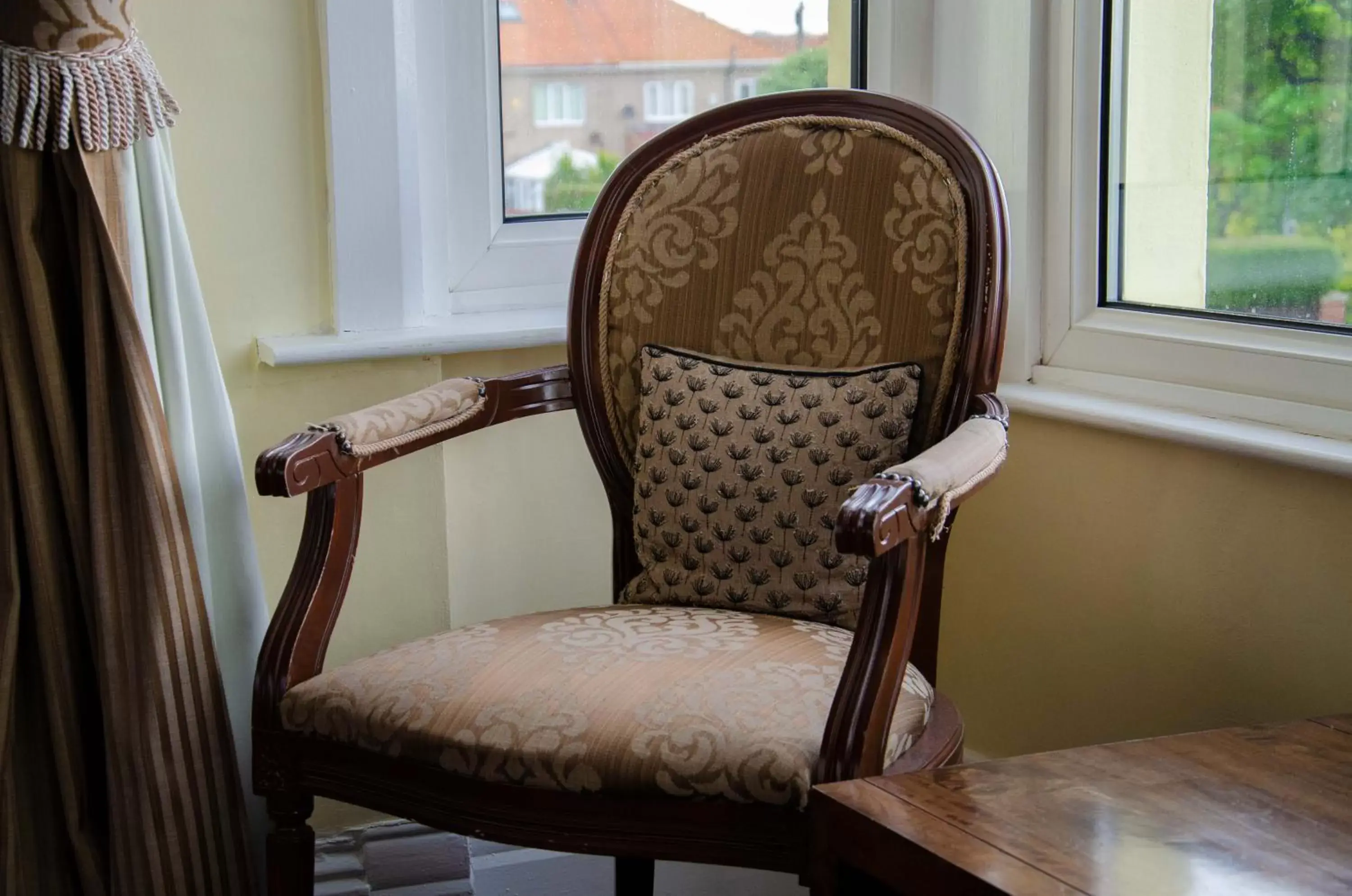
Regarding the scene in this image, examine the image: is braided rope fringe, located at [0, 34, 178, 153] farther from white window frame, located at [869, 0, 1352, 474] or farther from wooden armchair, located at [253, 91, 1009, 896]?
white window frame, located at [869, 0, 1352, 474]

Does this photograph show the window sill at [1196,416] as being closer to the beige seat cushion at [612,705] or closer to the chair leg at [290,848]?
the beige seat cushion at [612,705]

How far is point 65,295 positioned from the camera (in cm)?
145

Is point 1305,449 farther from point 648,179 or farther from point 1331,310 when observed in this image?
point 648,179

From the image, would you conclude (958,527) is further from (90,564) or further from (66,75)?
(66,75)

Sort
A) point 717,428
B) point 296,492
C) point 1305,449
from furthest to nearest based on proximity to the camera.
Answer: point 717,428, point 1305,449, point 296,492

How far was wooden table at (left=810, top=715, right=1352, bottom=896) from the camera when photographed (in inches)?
36.9

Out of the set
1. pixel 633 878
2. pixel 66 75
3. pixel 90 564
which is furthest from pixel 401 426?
pixel 633 878

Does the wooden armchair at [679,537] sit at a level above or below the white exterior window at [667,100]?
below

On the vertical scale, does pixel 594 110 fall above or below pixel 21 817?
above

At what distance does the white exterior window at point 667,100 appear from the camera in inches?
79.0

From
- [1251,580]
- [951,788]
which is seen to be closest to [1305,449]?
[1251,580]

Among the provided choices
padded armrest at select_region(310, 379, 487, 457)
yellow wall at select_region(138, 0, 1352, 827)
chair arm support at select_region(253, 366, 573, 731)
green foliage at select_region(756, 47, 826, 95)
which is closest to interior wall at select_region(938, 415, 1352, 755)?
yellow wall at select_region(138, 0, 1352, 827)

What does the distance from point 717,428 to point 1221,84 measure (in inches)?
28.4

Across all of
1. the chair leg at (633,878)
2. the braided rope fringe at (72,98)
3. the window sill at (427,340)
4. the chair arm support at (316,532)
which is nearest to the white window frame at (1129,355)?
the window sill at (427,340)
